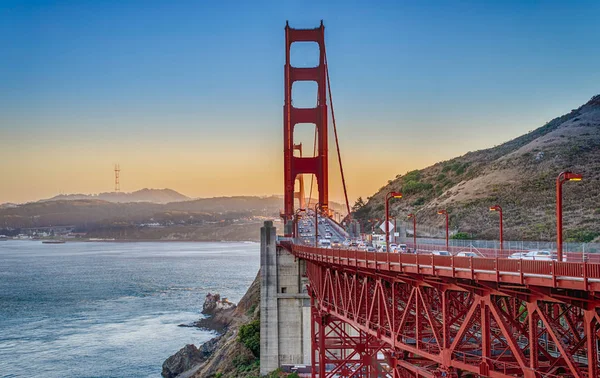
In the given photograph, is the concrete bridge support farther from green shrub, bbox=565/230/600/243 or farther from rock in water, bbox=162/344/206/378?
green shrub, bbox=565/230/600/243

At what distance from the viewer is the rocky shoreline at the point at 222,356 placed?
44.4m

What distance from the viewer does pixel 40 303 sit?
104m

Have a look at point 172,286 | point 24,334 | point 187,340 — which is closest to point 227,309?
point 187,340

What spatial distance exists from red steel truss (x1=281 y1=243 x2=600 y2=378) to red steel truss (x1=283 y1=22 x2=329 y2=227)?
31855 mm

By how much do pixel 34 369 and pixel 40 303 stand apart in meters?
48.2

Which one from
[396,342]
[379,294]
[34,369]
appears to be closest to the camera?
[396,342]

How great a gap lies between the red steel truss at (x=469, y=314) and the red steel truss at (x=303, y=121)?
3186cm

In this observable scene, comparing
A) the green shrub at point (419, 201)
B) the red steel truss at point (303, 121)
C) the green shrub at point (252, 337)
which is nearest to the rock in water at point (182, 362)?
the green shrub at point (252, 337)

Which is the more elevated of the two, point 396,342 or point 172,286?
point 396,342

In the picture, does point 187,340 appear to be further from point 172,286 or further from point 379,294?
point 172,286

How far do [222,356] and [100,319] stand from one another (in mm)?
42546

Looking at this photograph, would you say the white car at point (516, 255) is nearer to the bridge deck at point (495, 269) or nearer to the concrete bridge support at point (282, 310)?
the bridge deck at point (495, 269)

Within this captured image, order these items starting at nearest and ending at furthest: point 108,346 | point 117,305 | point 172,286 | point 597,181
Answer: point 597,181
point 108,346
point 117,305
point 172,286

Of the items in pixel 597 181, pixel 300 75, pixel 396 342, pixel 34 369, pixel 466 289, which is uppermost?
pixel 300 75
